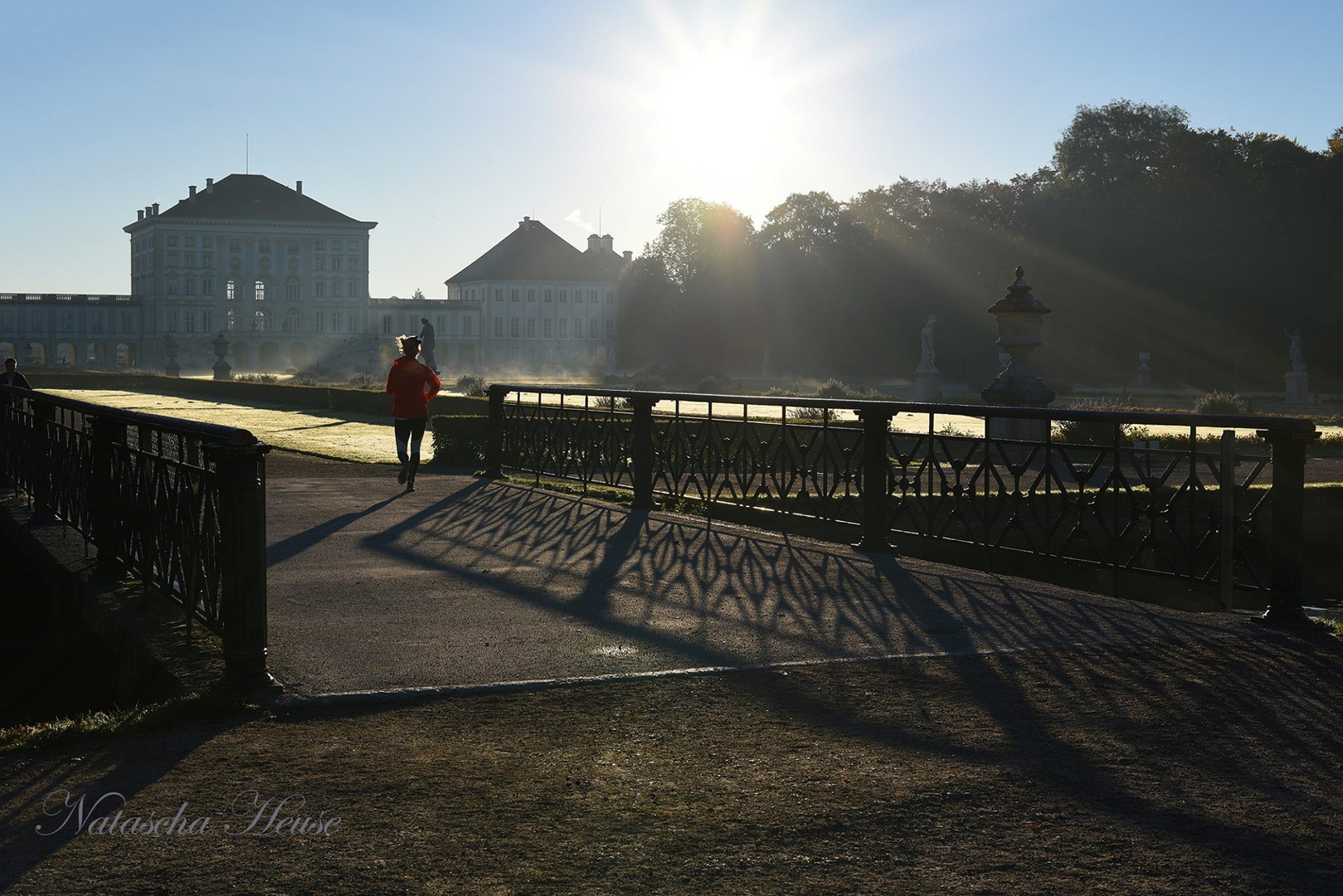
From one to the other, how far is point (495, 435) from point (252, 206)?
10008 centimetres

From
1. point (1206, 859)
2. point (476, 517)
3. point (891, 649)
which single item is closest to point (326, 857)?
point (1206, 859)

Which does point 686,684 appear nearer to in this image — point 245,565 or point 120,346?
point 245,565

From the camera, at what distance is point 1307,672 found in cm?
529

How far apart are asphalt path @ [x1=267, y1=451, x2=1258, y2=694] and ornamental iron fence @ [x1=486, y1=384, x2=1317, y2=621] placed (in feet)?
1.52

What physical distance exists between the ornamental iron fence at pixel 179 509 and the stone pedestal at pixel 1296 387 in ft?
122

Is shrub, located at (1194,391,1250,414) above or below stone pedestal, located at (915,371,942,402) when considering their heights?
below

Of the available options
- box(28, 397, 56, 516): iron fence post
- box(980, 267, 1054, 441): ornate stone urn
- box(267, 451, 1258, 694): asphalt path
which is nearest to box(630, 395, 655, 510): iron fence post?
box(267, 451, 1258, 694): asphalt path

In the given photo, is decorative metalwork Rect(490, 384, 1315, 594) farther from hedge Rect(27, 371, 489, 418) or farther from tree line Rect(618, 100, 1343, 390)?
tree line Rect(618, 100, 1343, 390)

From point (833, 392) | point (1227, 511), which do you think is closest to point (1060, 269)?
point (833, 392)

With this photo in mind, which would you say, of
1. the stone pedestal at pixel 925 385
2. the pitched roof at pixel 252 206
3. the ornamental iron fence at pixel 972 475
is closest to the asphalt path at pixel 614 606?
the ornamental iron fence at pixel 972 475

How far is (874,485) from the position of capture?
877cm

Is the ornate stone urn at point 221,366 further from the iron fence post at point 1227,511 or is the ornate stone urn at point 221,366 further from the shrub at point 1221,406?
the iron fence post at point 1227,511

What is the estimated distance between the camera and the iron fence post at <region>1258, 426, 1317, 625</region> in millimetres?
6184

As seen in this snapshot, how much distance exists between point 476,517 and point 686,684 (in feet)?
18.9
